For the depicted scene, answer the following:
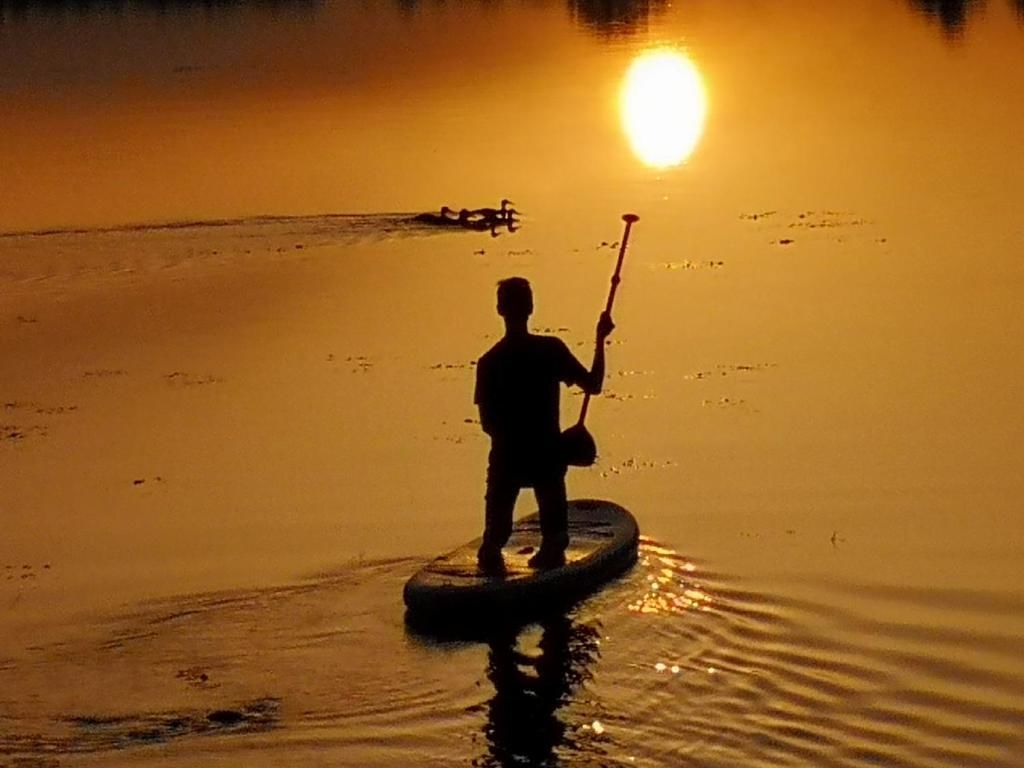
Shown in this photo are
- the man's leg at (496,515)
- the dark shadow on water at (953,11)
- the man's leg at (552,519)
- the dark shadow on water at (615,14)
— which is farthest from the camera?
the dark shadow on water at (615,14)

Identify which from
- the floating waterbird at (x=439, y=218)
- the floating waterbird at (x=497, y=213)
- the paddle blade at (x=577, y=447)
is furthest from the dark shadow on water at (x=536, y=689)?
the floating waterbird at (x=439, y=218)

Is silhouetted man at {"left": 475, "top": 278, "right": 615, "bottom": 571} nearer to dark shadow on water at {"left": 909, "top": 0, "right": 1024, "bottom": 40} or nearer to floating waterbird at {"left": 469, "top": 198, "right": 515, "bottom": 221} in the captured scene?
floating waterbird at {"left": 469, "top": 198, "right": 515, "bottom": 221}

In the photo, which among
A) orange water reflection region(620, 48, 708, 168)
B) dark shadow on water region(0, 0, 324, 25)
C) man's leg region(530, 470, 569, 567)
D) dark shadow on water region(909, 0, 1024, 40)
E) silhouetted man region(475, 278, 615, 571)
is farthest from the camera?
dark shadow on water region(0, 0, 324, 25)

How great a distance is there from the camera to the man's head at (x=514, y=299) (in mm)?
10695

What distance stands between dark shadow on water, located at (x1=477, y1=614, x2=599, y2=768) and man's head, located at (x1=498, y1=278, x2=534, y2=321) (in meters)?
1.53

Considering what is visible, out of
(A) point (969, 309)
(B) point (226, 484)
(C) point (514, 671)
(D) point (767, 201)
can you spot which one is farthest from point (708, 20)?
(C) point (514, 671)

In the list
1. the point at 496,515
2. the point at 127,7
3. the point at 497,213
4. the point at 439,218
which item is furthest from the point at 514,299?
the point at 127,7

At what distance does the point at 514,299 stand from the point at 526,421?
75 cm

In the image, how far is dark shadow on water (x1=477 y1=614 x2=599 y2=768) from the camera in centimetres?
926

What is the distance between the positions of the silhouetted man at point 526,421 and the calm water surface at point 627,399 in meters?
0.51

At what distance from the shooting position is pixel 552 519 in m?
11.4

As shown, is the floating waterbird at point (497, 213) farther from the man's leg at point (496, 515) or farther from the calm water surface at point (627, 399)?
the man's leg at point (496, 515)

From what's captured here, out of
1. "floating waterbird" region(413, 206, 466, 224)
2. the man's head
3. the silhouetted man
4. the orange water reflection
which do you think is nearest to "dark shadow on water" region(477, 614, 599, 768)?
the silhouetted man

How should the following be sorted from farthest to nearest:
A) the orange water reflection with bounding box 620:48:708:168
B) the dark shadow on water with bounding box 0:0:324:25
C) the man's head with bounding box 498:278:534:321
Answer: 1. the dark shadow on water with bounding box 0:0:324:25
2. the orange water reflection with bounding box 620:48:708:168
3. the man's head with bounding box 498:278:534:321
